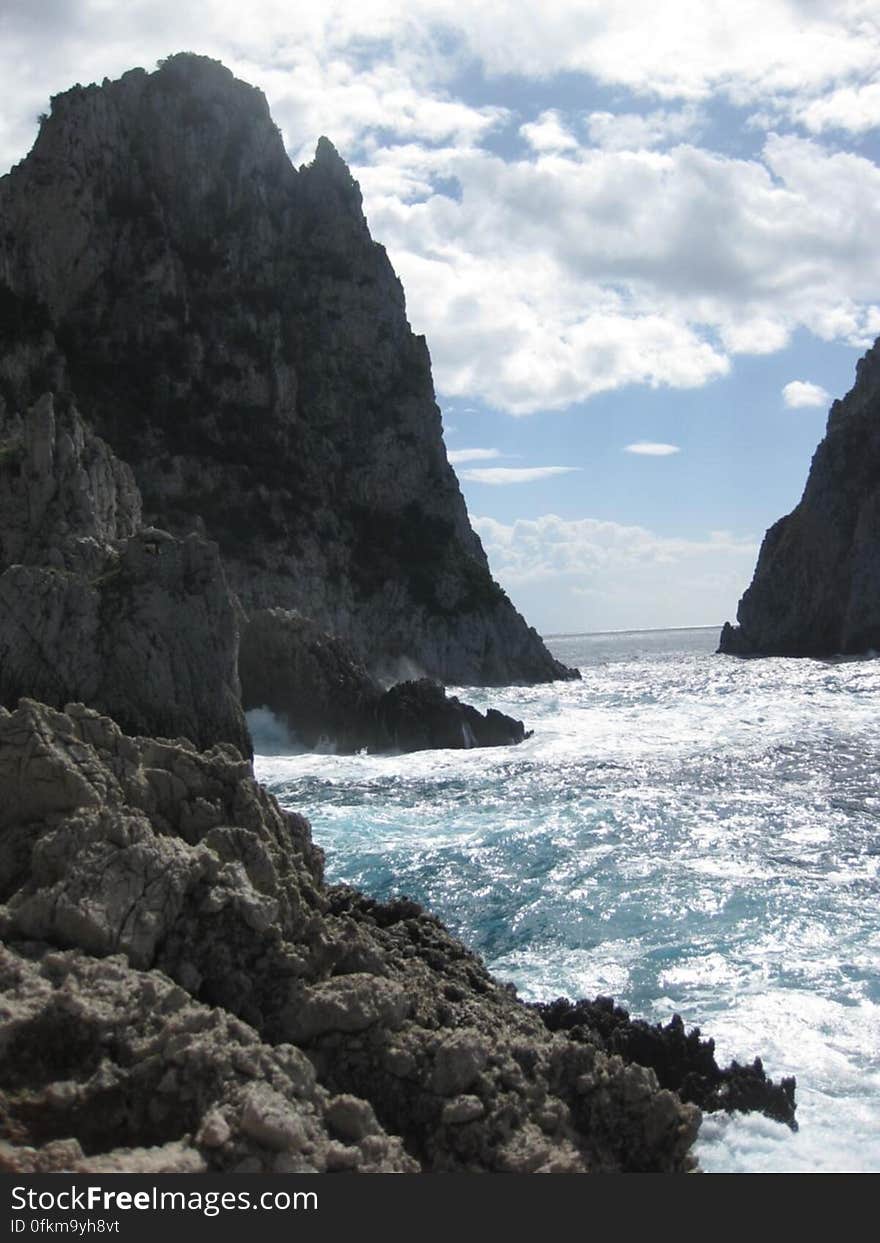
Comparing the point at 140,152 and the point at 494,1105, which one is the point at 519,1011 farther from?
the point at 140,152

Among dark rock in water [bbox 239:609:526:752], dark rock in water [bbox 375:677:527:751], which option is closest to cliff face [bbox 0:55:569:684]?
dark rock in water [bbox 239:609:526:752]

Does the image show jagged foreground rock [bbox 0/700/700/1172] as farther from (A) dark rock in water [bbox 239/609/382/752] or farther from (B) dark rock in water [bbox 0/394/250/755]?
(A) dark rock in water [bbox 239/609/382/752]

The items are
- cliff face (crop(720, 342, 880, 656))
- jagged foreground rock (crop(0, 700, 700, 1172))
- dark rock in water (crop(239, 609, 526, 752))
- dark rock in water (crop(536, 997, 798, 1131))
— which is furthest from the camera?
cliff face (crop(720, 342, 880, 656))

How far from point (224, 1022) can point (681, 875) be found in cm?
1476

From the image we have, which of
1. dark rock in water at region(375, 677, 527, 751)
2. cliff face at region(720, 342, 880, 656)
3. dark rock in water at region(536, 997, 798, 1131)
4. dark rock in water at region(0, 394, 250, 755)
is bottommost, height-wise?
dark rock in water at region(536, 997, 798, 1131)

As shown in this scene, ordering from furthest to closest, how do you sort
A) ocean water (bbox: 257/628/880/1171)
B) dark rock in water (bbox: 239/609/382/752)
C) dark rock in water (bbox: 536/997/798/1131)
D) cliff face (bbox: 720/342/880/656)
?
cliff face (bbox: 720/342/880/656)
dark rock in water (bbox: 239/609/382/752)
ocean water (bbox: 257/628/880/1171)
dark rock in water (bbox: 536/997/798/1131)

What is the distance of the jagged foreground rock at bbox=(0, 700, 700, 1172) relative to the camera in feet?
24.3

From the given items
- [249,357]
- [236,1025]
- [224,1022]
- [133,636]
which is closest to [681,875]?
[236,1025]

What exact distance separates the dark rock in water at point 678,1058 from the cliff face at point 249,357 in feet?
209

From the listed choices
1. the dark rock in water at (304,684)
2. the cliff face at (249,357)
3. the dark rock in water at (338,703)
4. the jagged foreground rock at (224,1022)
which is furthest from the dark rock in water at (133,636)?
the cliff face at (249,357)

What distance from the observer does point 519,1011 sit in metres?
12.1

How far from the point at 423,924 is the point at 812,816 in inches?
645

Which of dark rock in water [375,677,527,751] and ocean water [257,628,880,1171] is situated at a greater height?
dark rock in water [375,677,527,751]

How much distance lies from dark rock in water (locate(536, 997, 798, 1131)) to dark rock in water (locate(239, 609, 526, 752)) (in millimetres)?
33196
